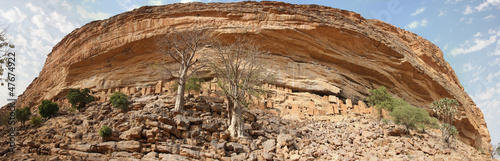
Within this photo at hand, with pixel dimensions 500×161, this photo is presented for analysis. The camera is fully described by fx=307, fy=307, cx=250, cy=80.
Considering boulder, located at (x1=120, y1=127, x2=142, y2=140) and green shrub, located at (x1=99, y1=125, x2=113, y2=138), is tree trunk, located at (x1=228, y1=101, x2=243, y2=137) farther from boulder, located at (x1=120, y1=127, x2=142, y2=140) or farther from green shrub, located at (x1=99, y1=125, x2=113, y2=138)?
green shrub, located at (x1=99, y1=125, x2=113, y2=138)

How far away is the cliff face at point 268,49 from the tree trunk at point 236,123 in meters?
10.4

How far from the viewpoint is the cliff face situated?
23812mm

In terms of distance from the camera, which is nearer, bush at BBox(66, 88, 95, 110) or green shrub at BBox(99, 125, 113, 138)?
green shrub at BBox(99, 125, 113, 138)

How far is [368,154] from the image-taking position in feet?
39.5

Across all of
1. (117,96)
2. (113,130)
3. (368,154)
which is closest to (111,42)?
(117,96)

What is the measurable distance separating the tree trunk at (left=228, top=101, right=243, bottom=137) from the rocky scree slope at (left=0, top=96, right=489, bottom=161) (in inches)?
16.6

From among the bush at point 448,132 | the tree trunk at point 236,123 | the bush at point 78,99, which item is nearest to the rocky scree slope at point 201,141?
the tree trunk at point 236,123

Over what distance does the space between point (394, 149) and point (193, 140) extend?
806 centimetres

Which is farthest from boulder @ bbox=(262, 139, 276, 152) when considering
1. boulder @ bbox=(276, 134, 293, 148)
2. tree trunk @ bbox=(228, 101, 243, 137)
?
tree trunk @ bbox=(228, 101, 243, 137)

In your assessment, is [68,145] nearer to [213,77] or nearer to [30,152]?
[30,152]

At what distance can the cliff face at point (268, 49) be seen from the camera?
938 inches

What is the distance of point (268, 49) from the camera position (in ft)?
80.8

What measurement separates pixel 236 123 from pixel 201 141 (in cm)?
206

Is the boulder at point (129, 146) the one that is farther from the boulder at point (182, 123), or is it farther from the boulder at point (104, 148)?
the boulder at point (182, 123)
